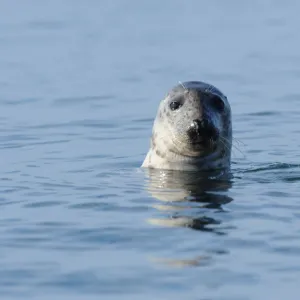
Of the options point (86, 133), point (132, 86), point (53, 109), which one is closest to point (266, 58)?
point (132, 86)

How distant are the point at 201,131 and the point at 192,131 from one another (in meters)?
0.11

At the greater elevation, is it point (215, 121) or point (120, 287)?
point (215, 121)

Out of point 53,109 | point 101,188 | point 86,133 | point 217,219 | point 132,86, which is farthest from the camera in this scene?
point 132,86

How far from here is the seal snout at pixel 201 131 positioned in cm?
1276

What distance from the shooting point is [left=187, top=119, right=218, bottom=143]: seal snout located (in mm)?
12758

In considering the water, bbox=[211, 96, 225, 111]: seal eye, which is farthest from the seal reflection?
bbox=[211, 96, 225, 111]: seal eye

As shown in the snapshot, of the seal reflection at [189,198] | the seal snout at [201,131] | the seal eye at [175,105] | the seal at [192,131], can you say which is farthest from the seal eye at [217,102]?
the seal reflection at [189,198]

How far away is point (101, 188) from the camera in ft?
41.5

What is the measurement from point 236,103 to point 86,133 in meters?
3.25

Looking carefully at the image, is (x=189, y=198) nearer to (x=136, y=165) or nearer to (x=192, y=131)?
(x=192, y=131)

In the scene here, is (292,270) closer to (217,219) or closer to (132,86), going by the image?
(217,219)

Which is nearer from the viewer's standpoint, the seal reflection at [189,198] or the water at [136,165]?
the water at [136,165]

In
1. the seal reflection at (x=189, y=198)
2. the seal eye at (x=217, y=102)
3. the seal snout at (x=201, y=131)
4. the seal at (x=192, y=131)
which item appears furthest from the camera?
the seal eye at (x=217, y=102)

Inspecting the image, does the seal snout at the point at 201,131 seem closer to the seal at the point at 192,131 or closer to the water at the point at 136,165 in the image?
the seal at the point at 192,131
